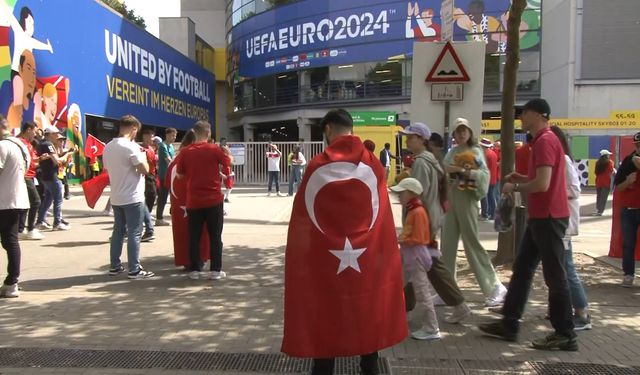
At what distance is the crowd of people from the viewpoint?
3.16m

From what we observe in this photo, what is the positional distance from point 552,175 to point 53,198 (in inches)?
337

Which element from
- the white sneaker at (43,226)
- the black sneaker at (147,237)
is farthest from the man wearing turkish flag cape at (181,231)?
the white sneaker at (43,226)

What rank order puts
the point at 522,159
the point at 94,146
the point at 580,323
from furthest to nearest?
the point at 94,146
the point at 522,159
the point at 580,323

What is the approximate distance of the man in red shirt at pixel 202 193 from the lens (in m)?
6.29

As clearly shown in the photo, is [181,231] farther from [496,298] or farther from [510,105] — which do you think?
[510,105]

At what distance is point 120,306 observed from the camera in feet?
17.7

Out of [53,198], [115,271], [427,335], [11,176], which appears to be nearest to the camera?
[427,335]

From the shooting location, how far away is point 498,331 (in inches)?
179

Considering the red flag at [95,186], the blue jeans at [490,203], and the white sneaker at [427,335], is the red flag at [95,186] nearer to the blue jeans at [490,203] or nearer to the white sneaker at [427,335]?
the white sneaker at [427,335]

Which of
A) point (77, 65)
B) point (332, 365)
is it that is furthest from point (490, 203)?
point (77, 65)

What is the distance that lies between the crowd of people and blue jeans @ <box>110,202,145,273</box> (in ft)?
0.04

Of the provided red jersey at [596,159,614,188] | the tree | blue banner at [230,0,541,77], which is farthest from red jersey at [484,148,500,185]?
the tree

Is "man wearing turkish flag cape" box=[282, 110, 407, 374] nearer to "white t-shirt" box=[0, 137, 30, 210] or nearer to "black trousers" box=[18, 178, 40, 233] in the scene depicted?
"white t-shirt" box=[0, 137, 30, 210]

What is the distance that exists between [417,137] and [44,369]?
11.3 ft
